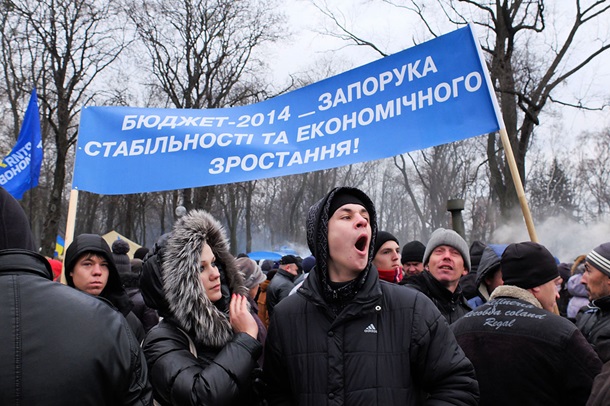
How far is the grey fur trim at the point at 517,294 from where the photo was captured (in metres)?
2.94

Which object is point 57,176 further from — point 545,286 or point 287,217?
point 287,217

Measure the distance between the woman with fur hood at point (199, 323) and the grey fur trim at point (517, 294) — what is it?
1364 millimetres

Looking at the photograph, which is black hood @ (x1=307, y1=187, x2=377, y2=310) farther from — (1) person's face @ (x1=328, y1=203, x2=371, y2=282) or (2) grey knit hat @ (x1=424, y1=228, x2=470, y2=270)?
(2) grey knit hat @ (x1=424, y1=228, x2=470, y2=270)

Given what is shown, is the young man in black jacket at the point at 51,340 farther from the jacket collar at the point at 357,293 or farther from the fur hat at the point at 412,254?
the fur hat at the point at 412,254

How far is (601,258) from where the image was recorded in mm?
3373

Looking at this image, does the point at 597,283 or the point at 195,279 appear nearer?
the point at 195,279

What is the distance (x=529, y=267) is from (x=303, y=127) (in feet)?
9.29

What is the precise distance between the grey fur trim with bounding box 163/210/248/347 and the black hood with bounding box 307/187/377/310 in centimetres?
57

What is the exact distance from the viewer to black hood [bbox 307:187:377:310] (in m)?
2.39

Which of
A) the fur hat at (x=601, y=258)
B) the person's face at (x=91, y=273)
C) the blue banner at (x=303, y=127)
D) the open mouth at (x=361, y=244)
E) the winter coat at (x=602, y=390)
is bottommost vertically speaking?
the winter coat at (x=602, y=390)

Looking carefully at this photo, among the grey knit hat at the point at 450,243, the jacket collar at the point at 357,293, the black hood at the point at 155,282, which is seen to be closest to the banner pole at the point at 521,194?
the grey knit hat at the point at 450,243

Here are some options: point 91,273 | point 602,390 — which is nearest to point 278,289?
point 91,273

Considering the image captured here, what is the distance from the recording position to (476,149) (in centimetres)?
3934

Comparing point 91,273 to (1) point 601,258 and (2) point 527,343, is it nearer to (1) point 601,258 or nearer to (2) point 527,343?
(2) point 527,343
